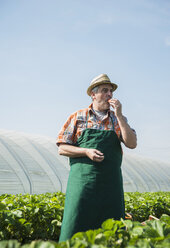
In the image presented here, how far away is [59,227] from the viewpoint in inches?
120

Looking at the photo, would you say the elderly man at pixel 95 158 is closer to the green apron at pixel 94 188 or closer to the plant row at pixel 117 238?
the green apron at pixel 94 188

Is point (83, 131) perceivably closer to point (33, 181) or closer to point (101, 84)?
point (101, 84)

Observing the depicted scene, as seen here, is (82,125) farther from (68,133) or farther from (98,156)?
(98,156)

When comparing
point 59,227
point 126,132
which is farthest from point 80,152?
point 59,227

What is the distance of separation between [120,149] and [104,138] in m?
0.22

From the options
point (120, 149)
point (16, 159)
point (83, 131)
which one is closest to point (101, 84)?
point (83, 131)

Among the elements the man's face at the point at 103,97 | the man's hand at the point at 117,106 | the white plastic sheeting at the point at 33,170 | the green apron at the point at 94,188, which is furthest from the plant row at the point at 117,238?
the white plastic sheeting at the point at 33,170

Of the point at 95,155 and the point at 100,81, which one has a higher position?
the point at 100,81

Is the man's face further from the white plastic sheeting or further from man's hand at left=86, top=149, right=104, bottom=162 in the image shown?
the white plastic sheeting

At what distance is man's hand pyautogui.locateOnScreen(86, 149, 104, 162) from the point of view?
1.89 meters

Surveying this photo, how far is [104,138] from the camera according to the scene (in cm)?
203

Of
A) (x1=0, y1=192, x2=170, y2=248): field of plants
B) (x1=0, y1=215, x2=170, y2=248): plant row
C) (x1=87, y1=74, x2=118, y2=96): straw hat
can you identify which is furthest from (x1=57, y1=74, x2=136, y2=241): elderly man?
(x1=0, y1=215, x2=170, y2=248): plant row

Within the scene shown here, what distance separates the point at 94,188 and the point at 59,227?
1.44 metres

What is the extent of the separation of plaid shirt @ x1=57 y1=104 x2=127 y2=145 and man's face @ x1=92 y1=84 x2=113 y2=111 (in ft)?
0.22
